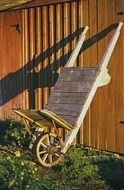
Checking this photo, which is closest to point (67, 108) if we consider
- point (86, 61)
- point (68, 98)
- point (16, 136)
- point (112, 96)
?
point (68, 98)

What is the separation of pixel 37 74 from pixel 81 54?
1617mm

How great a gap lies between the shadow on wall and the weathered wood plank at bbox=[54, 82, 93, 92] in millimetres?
1031

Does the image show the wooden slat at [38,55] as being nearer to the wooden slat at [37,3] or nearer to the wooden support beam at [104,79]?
the wooden slat at [37,3]

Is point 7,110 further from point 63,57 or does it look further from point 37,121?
point 37,121

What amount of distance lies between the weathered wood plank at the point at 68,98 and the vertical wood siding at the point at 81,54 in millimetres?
796

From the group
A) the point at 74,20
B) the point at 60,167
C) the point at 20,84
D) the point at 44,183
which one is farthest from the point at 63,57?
the point at 44,183

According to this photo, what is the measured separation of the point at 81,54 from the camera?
1102cm

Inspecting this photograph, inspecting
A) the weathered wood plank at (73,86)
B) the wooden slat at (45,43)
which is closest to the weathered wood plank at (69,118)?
the weathered wood plank at (73,86)

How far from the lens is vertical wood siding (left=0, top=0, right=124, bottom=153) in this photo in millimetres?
10281

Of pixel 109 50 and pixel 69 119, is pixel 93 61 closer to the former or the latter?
pixel 109 50

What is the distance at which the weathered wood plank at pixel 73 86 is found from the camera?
32.2 ft

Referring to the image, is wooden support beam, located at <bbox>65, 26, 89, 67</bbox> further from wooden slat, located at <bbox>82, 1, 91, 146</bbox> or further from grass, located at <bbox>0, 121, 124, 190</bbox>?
grass, located at <bbox>0, 121, 124, 190</bbox>

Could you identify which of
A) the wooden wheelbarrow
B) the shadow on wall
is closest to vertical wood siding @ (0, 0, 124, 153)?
the shadow on wall

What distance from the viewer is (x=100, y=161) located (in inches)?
385
